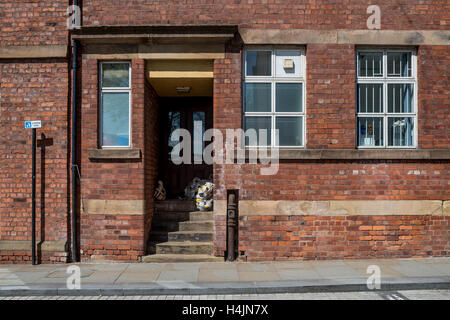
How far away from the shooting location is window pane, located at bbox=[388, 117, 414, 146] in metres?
8.10

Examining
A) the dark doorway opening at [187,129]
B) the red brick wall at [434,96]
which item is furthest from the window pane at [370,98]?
the dark doorway opening at [187,129]

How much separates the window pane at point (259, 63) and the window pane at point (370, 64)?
1941mm

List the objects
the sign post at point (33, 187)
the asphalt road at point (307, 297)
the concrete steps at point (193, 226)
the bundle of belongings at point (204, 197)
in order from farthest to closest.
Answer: the bundle of belongings at point (204, 197), the concrete steps at point (193, 226), the sign post at point (33, 187), the asphalt road at point (307, 297)

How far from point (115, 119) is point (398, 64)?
6.14 meters

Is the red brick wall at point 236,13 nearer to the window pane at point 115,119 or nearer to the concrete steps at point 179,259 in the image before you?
the window pane at point 115,119

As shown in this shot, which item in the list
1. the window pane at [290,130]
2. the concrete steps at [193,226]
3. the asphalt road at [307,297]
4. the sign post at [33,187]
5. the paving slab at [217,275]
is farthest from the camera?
the concrete steps at [193,226]

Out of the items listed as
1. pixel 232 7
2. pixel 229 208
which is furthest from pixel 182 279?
pixel 232 7

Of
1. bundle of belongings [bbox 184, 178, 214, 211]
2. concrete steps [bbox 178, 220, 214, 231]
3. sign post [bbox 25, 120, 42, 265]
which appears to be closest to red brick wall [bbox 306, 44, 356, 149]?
bundle of belongings [bbox 184, 178, 214, 211]

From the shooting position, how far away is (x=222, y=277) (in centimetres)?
656

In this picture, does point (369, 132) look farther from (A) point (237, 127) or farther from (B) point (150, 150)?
(B) point (150, 150)

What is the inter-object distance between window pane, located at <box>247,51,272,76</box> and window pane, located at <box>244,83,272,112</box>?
0.25 metres

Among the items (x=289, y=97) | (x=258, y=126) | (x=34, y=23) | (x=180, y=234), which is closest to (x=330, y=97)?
(x=289, y=97)

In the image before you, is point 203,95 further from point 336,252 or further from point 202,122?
point 336,252

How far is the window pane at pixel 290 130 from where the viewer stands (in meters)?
8.02
